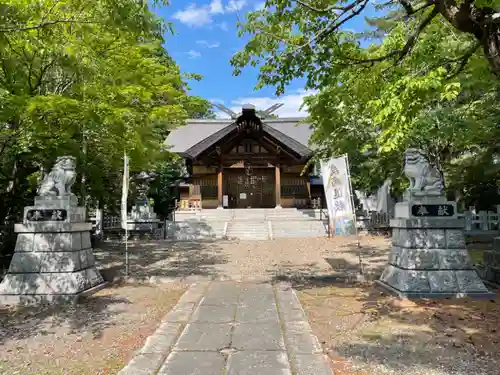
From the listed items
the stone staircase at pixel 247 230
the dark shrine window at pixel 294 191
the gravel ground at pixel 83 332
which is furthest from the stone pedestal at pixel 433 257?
the dark shrine window at pixel 294 191

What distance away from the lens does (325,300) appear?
642cm

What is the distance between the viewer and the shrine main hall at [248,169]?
25.9 metres

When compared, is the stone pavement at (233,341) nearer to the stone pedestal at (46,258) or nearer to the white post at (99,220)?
the stone pedestal at (46,258)

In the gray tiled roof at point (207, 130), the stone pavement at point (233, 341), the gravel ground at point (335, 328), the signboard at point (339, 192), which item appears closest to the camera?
the stone pavement at point (233, 341)

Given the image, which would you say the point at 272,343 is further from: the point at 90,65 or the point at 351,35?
the point at 90,65

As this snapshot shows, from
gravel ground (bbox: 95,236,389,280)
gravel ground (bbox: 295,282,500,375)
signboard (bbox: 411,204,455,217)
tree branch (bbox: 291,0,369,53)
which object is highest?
tree branch (bbox: 291,0,369,53)

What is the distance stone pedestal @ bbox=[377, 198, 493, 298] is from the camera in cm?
626

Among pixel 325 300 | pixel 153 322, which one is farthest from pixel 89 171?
pixel 325 300

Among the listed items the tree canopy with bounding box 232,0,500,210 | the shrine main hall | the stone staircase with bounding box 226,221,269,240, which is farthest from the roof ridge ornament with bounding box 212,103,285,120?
the tree canopy with bounding box 232,0,500,210

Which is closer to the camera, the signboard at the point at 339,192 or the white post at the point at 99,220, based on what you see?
the signboard at the point at 339,192

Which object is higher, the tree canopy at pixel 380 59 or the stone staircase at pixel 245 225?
the tree canopy at pixel 380 59

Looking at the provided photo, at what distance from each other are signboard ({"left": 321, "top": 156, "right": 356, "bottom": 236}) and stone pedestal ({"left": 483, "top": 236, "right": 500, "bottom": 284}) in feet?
9.73

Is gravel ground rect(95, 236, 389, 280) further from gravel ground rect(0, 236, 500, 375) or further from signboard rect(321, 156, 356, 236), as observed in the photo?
signboard rect(321, 156, 356, 236)

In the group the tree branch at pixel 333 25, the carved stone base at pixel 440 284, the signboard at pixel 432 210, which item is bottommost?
the carved stone base at pixel 440 284
